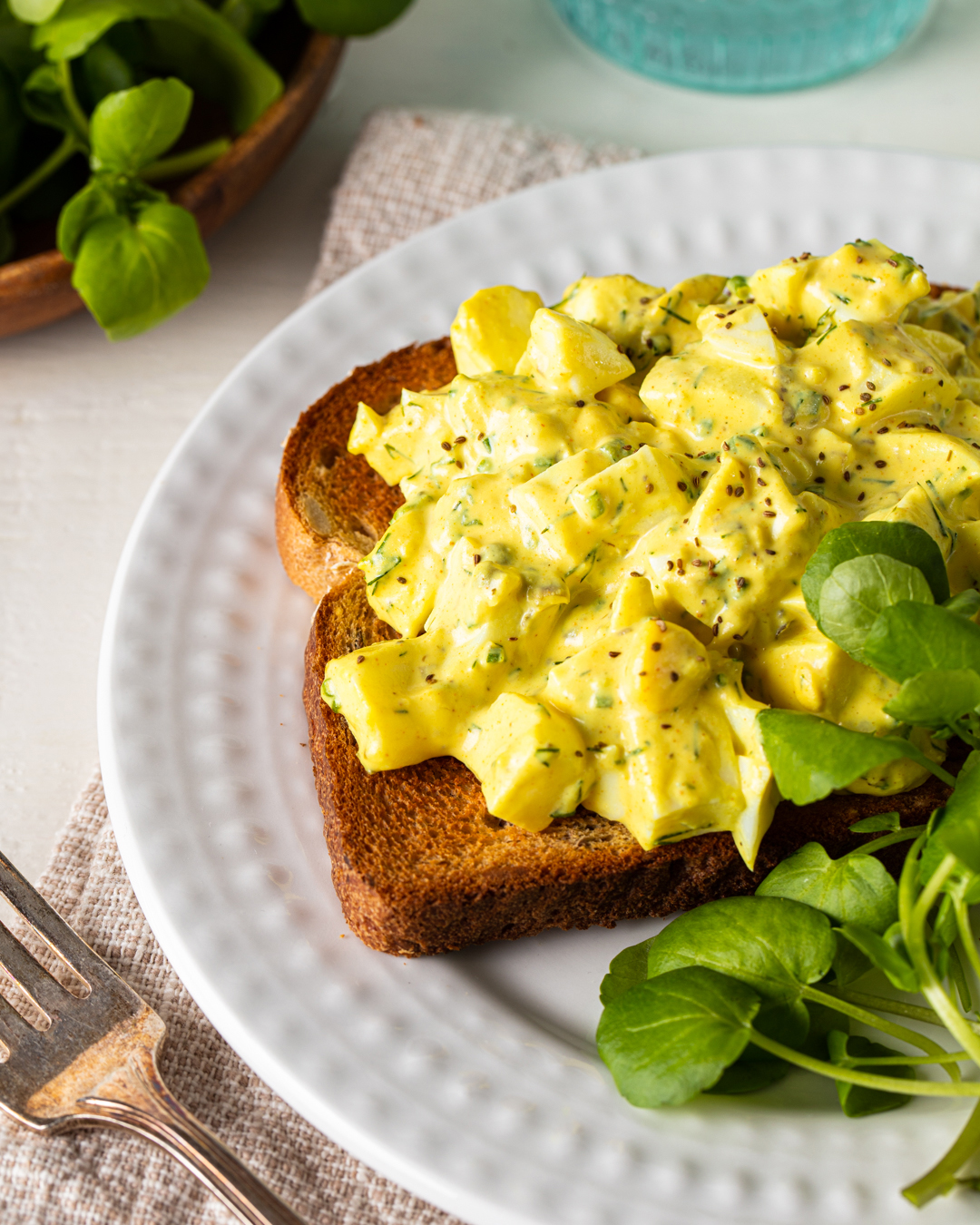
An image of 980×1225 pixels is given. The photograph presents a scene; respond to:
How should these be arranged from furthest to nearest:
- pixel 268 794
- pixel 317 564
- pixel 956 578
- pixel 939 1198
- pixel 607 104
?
pixel 607 104 → pixel 317 564 → pixel 268 794 → pixel 956 578 → pixel 939 1198

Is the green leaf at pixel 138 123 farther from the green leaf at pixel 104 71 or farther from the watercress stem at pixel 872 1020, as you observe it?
the watercress stem at pixel 872 1020

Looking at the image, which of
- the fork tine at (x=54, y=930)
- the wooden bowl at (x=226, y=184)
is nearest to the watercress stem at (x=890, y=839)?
the fork tine at (x=54, y=930)

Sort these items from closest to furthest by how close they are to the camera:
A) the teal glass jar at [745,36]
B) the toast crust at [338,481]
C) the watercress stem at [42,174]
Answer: the toast crust at [338,481], the watercress stem at [42,174], the teal glass jar at [745,36]

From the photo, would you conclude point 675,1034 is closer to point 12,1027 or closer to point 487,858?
point 487,858

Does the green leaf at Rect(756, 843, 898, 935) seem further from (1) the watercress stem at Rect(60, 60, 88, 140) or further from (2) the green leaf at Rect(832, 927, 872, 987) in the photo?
(1) the watercress stem at Rect(60, 60, 88, 140)

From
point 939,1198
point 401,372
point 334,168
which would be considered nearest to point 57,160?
point 334,168

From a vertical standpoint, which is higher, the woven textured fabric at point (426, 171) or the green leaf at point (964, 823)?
the woven textured fabric at point (426, 171)

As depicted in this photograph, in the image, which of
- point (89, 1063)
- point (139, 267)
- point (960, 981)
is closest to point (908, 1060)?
point (960, 981)

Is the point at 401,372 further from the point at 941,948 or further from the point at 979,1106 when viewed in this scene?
the point at 979,1106
